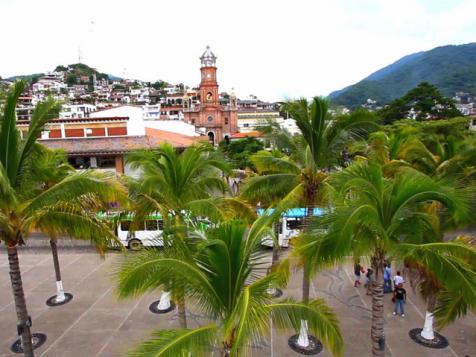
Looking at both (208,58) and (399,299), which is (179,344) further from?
(208,58)

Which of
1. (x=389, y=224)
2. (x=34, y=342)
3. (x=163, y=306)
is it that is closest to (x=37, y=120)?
(x=389, y=224)

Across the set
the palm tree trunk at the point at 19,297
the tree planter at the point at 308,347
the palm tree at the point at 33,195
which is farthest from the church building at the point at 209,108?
the palm tree at the point at 33,195

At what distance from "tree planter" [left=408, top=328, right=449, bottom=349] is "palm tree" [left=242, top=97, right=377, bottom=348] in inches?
118

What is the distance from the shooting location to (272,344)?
397 inches

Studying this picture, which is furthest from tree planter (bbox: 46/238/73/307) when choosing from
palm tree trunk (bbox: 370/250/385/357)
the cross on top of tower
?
the cross on top of tower

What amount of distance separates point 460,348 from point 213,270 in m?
8.10

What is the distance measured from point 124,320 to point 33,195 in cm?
586

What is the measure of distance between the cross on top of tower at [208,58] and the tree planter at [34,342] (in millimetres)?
71895

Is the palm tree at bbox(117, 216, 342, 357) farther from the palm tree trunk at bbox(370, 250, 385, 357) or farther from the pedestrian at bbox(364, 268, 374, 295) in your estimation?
the pedestrian at bbox(364, 268, 374, 295)

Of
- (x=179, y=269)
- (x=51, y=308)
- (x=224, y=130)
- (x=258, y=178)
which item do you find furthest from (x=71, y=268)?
(x=224, y=130)

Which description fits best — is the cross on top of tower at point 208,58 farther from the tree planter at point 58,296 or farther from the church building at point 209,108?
the tree planter at point 58,296

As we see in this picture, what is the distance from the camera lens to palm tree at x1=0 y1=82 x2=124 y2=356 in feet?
21.7

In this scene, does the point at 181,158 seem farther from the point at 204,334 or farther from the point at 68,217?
the point at 204,334

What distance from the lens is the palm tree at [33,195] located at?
6.62 meters
